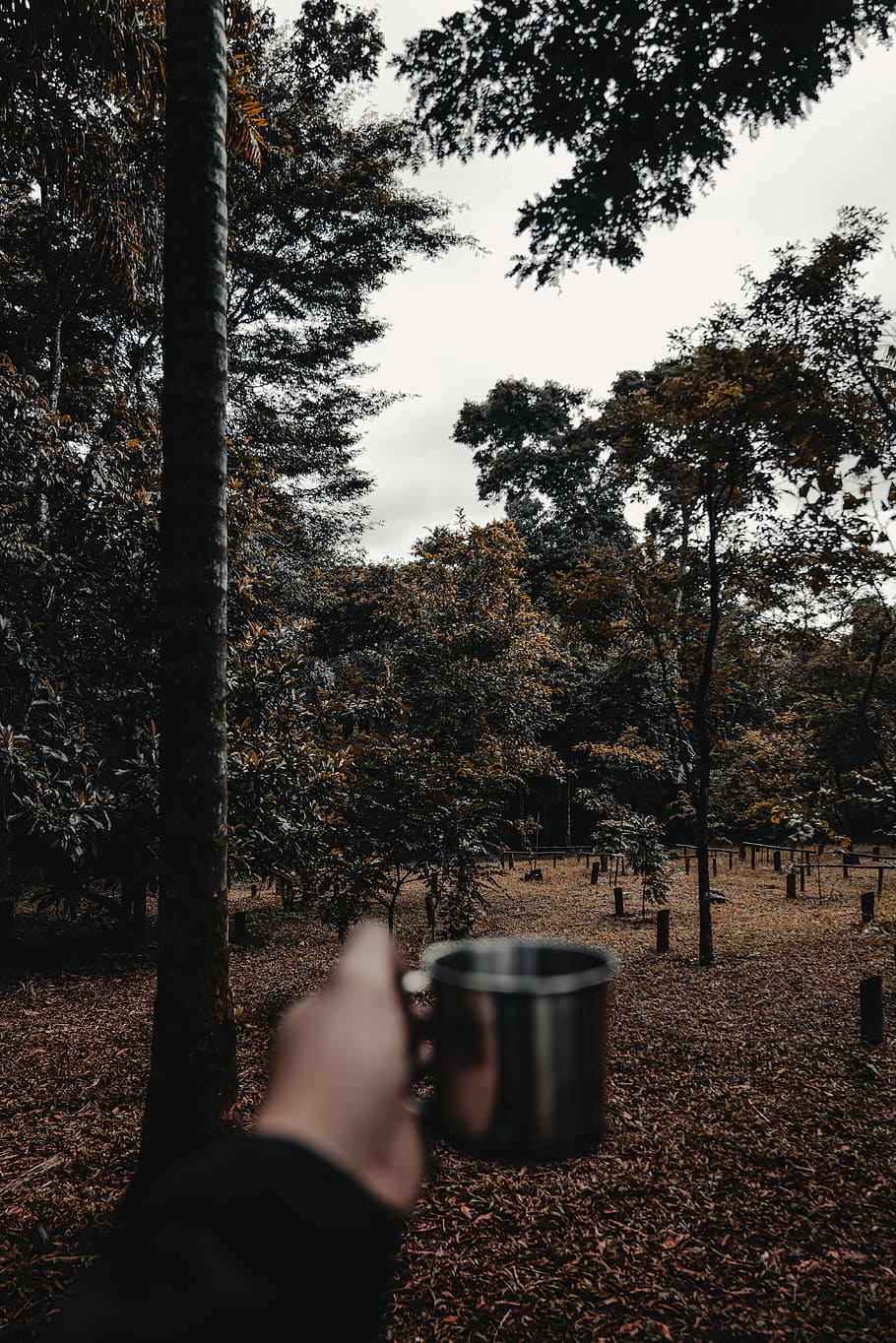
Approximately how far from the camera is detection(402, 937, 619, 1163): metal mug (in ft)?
2.61

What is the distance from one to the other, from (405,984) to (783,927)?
11.5 meters

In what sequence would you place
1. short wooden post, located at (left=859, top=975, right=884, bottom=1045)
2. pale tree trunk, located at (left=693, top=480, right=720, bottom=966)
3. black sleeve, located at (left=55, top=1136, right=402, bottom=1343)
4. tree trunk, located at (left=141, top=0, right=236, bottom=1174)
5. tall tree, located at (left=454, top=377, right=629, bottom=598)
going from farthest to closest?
tall tree, located at (left=454, top=377, right=629, bottom=598) < pale tree trunk, located at (left=693, top=480, right=720, bottom=966) < short wooden post, located at (left=859, top=975, right=884, bottom=1045) < tree trunk, located at (left=141, top=0, right=236, bottom=1174) < black sleeve, located at (left=55, top=1136, right=402, bottom=1343)

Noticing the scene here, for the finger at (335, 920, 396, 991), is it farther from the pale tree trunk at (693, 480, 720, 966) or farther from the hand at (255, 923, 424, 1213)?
the pale tree trunk at (693, 480, 720, 966)

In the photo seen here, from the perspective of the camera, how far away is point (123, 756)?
7730mm

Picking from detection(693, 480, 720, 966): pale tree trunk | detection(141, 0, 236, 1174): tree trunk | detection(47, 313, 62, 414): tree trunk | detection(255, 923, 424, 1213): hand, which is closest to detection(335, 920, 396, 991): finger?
detection(255, 923, 424, 1213): hand

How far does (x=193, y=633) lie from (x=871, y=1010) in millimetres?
5738

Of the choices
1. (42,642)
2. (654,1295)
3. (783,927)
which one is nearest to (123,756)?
(42,642)

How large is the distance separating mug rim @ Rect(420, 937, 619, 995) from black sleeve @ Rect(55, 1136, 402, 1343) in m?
0.23

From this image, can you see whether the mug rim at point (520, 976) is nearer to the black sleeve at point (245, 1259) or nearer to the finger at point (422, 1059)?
the finger at point (422, 1059)

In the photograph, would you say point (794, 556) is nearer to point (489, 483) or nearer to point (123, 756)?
point (123, 756)

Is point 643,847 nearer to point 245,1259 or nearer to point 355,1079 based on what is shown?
point 355,1079

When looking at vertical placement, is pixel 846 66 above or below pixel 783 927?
above

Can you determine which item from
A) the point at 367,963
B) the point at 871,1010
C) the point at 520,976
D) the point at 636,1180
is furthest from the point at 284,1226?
the point at 871,1010

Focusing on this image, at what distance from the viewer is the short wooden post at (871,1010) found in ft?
18.1
